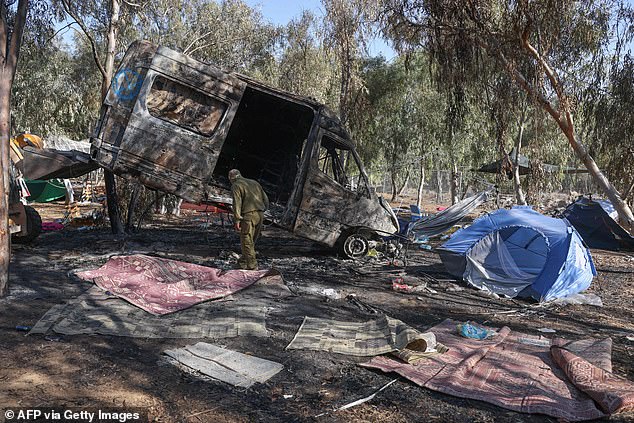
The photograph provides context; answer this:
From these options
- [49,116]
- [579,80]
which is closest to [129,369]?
[579,80]

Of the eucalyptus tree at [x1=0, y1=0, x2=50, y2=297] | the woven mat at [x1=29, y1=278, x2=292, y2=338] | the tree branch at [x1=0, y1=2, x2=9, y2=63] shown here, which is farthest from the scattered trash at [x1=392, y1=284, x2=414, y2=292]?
the tree branch at [x1=0, y1=2, x2=9, y2=63]

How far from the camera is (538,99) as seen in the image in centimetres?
895

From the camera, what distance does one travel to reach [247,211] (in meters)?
8.03

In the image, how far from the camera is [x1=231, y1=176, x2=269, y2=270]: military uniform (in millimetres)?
7922

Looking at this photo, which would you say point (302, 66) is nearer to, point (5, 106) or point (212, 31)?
point (212, 31)

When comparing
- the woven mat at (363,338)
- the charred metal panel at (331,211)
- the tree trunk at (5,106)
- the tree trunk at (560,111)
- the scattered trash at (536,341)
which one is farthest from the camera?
the charred metal panel at (331,211)

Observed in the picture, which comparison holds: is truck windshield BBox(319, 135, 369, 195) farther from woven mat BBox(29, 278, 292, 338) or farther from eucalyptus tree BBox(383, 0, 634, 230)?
woven mat BBox(29, 278, 292, 338)

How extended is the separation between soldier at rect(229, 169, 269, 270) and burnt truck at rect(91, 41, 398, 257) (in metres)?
0.84

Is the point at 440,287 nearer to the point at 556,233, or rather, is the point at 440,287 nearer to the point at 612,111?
the point at 556,233

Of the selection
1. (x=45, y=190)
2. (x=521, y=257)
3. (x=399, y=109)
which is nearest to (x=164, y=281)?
(x=521, y=257)

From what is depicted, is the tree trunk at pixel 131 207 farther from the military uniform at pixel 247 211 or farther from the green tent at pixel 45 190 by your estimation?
the green tent at pixel 45 190

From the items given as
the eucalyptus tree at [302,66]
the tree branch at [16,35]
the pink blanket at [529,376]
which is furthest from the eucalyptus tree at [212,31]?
the pink blanket at [529,376]

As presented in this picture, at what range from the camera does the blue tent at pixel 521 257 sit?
795cm

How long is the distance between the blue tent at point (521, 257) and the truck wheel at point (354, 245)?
5.16ft
